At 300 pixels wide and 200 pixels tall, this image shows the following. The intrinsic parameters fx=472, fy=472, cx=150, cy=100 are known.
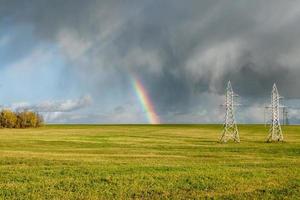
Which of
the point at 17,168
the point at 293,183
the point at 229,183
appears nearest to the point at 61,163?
the point at 17,168

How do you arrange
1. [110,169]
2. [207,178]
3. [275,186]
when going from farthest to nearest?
1. [110,169]
2. [207,178]
3. [275,186]

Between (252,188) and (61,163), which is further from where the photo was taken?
(61,163)

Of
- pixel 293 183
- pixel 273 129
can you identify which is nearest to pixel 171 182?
pixel 293 183

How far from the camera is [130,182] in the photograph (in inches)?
1097

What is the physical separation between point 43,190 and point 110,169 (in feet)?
32.3

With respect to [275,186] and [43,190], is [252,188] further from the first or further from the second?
[43,190]

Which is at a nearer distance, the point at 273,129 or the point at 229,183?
the point at 229,183

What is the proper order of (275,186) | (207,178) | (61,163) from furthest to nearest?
(61,163) < (207,178) < (275,186)

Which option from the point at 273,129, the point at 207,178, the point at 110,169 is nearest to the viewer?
the point at 207,178

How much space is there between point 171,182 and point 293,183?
741 centimetres

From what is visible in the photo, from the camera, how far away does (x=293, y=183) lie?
2850 centimetres

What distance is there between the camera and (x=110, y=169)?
34.8 metres

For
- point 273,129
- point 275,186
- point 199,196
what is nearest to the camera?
point 199,196

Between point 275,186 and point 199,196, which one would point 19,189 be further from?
point 275,186
